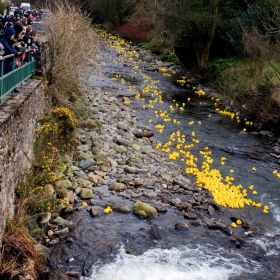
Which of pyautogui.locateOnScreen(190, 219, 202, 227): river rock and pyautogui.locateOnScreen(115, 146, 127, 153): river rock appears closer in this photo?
pyautogui.locateOnScreen(190, 219, 202, 227): river rock

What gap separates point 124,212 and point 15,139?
353 centimetres

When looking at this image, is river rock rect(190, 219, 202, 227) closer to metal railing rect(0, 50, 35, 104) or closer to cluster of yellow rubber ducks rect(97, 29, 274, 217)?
cluster of yellow rubber ducks rect(97, 29, 274, 217)

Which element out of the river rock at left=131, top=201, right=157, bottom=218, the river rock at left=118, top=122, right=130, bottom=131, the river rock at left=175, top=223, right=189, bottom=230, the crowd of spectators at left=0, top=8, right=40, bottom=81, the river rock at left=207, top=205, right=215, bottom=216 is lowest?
the river rock at left=207, top=205, right=215, bottom=216

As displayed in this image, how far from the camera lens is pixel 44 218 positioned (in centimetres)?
893

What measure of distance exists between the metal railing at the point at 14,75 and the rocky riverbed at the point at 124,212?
8.94 ft

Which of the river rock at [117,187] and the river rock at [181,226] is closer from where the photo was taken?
the river rock at [181,226]

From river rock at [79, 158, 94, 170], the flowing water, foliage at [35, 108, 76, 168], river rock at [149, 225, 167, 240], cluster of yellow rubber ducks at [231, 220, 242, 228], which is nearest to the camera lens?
the flowing water

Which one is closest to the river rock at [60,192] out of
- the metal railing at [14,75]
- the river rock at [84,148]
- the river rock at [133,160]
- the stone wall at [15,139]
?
the stone wall at [15,139]

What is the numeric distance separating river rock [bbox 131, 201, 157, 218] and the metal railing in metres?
4.42

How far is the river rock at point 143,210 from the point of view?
33.1ft

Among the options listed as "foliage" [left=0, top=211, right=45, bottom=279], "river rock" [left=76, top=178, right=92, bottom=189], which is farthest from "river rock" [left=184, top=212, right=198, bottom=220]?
Answer: "foliage" [left=0, top=211, right=45, bottom=279]

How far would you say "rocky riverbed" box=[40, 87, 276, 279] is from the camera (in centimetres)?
862

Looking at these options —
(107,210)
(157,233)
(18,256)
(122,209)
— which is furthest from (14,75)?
(157,233)

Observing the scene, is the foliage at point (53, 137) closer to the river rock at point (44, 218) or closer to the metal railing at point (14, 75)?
the river rock at point (44, 218)
